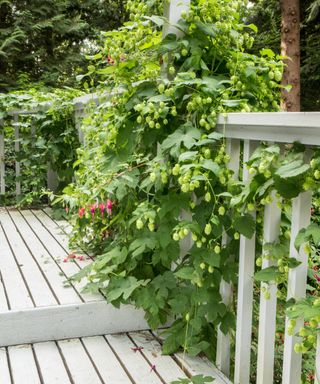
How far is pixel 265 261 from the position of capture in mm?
1645

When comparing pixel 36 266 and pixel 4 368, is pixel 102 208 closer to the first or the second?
pixel 36 266

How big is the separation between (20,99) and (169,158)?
3.31 m

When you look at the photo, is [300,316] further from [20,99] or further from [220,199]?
[20,99]

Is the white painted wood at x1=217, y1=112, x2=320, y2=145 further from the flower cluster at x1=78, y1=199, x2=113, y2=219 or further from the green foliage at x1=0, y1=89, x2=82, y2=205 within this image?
the green foliage at x1=0, y1=89, x2=82, y2=205

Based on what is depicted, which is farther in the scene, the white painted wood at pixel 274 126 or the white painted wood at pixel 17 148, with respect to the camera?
the white painted wood at pixel 17 148

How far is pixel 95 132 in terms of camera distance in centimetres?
263

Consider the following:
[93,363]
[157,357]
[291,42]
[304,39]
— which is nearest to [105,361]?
[93,363]

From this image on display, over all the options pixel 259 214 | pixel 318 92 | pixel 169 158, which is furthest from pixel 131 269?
pixel 318 92

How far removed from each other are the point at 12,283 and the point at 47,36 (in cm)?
967

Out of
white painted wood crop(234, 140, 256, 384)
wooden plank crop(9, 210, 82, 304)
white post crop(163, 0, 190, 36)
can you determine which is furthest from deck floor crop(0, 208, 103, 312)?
white post crop(163, 0, 190, 36)

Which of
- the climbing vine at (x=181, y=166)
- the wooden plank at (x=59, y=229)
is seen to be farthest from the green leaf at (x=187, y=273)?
the wooden plank at (x=59, y=229)

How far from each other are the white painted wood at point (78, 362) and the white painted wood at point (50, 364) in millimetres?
27

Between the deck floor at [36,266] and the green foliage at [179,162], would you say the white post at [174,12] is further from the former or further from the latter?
the deck floor at [36,266]

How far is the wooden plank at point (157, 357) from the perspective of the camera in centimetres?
192
